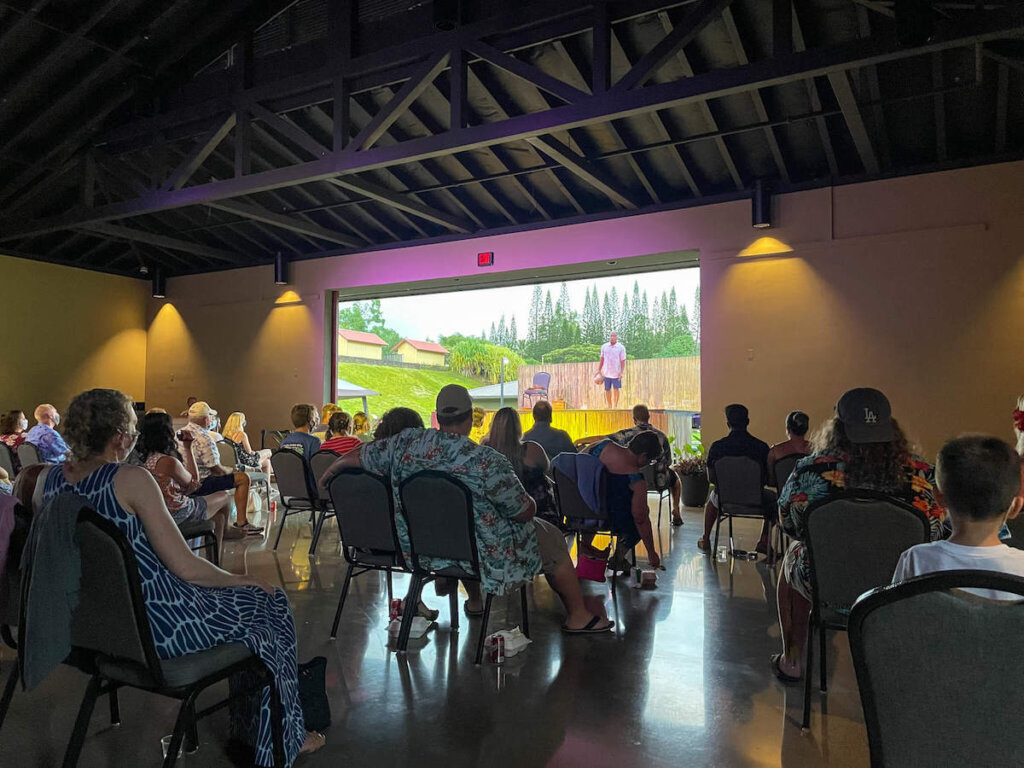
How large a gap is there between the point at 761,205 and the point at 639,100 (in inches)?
123

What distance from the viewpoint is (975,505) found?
164cm

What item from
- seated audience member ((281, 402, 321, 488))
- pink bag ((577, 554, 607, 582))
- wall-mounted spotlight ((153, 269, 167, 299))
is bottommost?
pink bag ((577, 554, 607, 582))

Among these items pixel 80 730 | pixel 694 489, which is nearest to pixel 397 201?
pixel 694 489

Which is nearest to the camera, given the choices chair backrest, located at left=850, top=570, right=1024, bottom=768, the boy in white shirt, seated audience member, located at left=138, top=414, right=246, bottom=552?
chair backrest, located at left=850, top=570, right=1024, bottom=768

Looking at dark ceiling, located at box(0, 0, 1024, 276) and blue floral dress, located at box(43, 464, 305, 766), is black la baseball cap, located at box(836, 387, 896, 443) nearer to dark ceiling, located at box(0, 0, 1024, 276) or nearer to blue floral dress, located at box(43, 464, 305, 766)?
blue floral dress, located at box(43, 464, 305, 766)

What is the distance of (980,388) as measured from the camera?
728 centimetres

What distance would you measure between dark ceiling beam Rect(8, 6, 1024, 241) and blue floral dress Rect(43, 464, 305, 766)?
497cm

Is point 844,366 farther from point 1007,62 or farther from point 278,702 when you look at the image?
point 278,702

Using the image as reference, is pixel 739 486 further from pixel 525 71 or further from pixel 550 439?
pixel 525 71

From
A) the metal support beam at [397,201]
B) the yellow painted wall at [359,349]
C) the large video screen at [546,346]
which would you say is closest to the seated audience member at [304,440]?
the large video screen at [546,346]

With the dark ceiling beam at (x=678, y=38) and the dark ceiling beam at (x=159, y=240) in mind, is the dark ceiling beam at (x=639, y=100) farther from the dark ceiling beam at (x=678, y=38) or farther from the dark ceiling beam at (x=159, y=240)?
the dark ceiling beam at (x=159, y=240)

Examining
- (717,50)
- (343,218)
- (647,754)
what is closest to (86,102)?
(343,218)

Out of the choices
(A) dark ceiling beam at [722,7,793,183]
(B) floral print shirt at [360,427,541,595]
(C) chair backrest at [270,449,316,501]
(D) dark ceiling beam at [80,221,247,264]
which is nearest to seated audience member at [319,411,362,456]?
(C) chair backrest at [270,449,316,501]

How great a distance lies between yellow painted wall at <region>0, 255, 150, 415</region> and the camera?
38.9 ft
